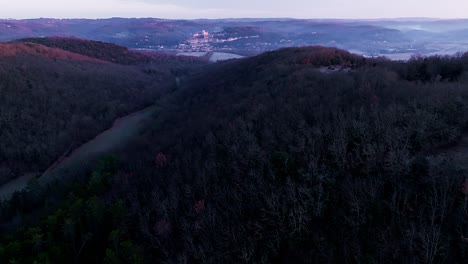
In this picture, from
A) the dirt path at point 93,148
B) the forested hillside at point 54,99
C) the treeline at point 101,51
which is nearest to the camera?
the dirt path at point 93,148

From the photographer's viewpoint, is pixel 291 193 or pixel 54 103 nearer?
pixel 291 193

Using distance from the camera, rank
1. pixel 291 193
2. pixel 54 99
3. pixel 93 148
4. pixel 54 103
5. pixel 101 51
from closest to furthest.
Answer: pixel 291 193 < pixel 93 148 < pixel 54 103 < pixel 54 99 < pixel 101 51

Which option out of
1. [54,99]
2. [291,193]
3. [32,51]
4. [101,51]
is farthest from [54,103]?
[291,193]

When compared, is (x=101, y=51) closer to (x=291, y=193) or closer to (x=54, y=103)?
(x=54, y=103)

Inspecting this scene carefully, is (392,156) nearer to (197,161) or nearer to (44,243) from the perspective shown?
(197,161)

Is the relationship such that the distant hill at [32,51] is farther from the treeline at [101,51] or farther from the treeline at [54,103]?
the treeline at [101,51]

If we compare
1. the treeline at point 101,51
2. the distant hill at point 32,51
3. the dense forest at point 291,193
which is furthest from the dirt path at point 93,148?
the treeline at point 101,51
